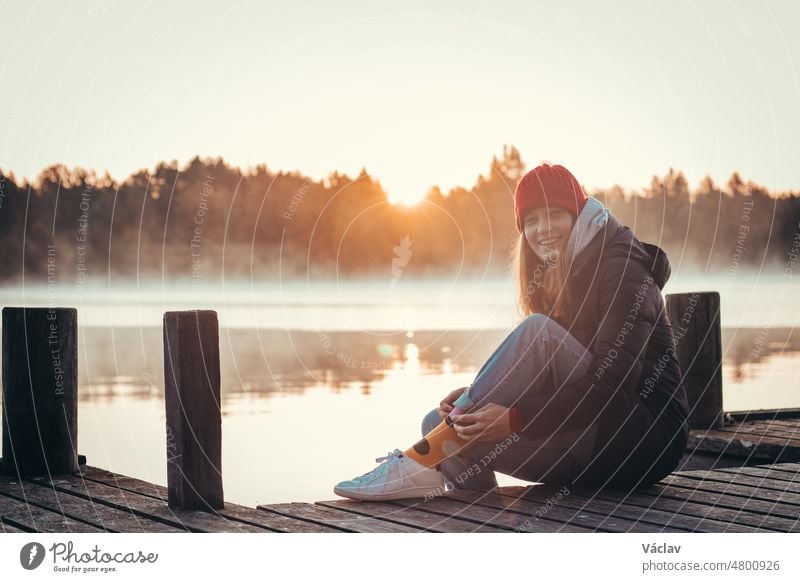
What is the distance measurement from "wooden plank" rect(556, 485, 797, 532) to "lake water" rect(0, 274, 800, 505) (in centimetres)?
73

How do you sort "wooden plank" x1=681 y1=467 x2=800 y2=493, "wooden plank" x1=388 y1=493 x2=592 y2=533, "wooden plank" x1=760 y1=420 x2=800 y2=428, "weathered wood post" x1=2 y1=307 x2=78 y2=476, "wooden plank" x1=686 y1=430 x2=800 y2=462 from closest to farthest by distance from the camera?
"wooden plank" x1=388 y1=493 x2=592 y2=533, "wooden plank" x1=681 y1=467 x2=800 y2=493, "weathered wood post" x1=2 y1=307 x2=78 y2=476, "wooden plank" x1=686 y1=430 x2=800 y2=462, "wooden plank" x1=760 y1=420 x2=800 y2=428

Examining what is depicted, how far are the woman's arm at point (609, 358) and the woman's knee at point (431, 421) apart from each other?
1.01 ft


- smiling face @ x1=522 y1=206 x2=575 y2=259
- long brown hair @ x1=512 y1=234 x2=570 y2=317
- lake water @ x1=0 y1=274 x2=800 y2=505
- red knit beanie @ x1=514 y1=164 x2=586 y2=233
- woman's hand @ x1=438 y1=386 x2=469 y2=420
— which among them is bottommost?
lake water @ x1=0 y1=274 x2=800 y2=505

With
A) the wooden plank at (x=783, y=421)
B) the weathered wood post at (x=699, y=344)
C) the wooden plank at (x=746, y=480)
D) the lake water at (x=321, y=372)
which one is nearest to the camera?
the wooden plank at (x=746, y=480)

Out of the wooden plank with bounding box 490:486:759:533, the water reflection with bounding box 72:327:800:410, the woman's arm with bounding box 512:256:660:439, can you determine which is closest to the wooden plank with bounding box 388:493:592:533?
the wooden plank with bounding box 490:486:759:533

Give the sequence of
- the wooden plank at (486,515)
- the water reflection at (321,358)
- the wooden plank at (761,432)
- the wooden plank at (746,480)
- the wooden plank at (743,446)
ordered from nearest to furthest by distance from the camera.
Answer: the wooden plank at (486,515) < the wooden plank at (746,480) < the wooden plank at (743,446) < the wooden plank at (761,432) < the water reflection at (321,358)

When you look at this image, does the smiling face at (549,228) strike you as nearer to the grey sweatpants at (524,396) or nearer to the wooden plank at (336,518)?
the grey sweatpants at (524,396)

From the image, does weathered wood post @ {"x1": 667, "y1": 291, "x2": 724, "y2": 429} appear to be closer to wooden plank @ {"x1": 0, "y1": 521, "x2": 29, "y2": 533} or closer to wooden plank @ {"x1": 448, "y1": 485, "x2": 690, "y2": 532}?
A: wooden plank @ {"x1": 448, "y1": 485, "x2": 690, "y2": 532}

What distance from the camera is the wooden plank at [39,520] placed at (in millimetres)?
2996

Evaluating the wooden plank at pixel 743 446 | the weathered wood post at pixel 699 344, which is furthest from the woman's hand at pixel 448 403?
the weathered wood post at pixel 699 344

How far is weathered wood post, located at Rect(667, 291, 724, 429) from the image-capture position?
446cm

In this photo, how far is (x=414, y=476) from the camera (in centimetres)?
310

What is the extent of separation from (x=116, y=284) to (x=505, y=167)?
48.1 feet

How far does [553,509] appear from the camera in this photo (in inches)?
116
